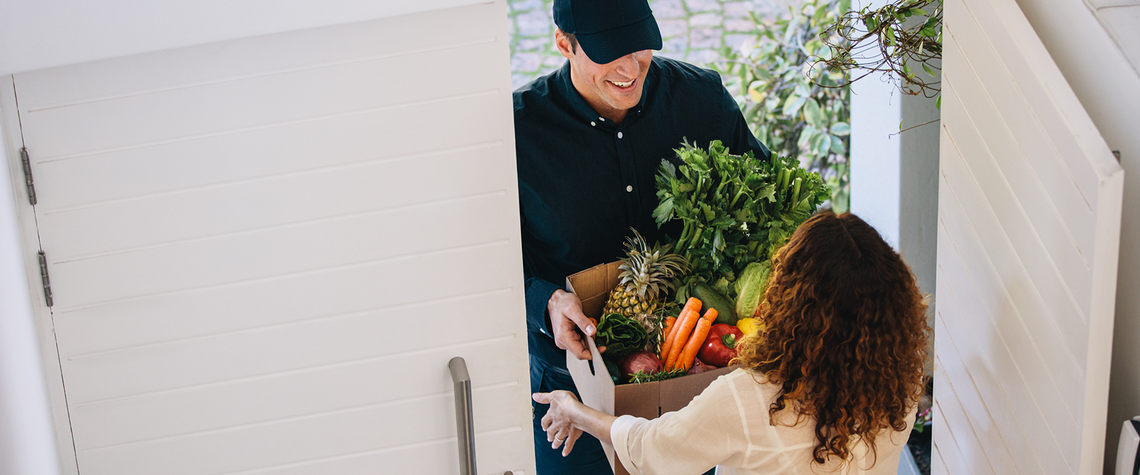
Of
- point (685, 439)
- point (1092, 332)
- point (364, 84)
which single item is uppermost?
point (364, 84)

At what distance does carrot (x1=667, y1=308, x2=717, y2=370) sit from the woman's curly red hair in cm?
17

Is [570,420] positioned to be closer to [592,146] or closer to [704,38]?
[592,146]

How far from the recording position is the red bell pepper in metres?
1.69

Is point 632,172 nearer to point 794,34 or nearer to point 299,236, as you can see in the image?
point 299,236

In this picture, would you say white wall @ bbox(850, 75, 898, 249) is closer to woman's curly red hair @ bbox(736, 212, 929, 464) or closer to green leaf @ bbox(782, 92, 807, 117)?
green leaf @ bbox(782, 92, 807, 117)

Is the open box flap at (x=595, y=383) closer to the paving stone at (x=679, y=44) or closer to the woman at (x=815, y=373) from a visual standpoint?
the woman at (x=815, y=373)

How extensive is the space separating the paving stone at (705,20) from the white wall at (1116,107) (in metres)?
3.76

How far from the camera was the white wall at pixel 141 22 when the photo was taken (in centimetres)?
130

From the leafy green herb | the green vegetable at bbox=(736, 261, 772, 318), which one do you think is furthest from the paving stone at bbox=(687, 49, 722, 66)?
the leafy green herb

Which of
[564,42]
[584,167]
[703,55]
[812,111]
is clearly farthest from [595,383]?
[703,55]

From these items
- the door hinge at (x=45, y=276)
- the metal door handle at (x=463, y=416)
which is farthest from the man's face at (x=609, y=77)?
the door hinge at (x=45, y=276)

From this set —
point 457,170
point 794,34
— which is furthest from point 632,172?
point 794,34

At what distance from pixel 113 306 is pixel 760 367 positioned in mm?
1215

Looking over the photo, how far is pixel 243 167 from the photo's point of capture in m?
1.46
